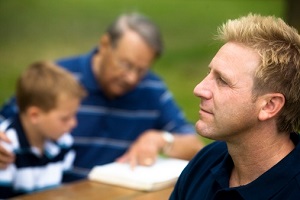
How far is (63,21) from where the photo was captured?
9391 millimetres

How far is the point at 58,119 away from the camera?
141 inches

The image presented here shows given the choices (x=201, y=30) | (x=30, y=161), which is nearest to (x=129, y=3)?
(x=201, y=30)

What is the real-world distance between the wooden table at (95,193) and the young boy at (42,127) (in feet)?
1.33

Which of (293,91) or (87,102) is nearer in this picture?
(293,91)

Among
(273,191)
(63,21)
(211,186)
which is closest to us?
(273,191)

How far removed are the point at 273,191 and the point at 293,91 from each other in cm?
29

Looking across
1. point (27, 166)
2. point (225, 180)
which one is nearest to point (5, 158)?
point (27, 166)

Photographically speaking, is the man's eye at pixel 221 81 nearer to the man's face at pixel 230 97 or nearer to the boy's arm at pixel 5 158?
the man's face at pixel 230 97

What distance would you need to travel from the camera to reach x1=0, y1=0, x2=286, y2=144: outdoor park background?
861 cm

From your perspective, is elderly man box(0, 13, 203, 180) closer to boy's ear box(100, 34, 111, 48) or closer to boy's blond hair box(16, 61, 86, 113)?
boy's ear box(100, 34, 111, 48)

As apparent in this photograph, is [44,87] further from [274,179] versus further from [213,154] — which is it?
[274,179]

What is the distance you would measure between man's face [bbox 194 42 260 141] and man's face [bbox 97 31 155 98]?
6.30 feet

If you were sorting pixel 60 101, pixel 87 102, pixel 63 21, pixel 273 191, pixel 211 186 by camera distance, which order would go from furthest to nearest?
pixel 63 21 → pixel 87 102 → pixel 60 101 → pixel 211 186 → pixel 273 191

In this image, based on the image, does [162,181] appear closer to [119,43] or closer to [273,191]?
[273,191]
